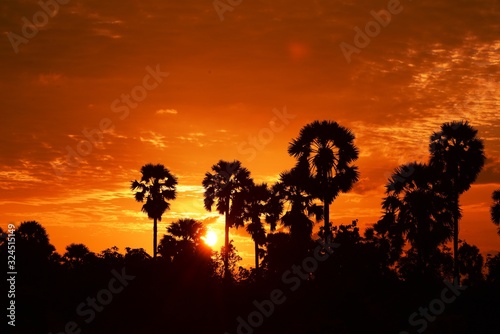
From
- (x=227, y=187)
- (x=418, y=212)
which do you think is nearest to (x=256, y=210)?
(x=227, y=187)

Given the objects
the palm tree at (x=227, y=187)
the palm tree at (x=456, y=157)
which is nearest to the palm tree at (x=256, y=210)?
the palm tree at (x=227, y=187)

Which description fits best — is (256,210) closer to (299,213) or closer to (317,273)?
(299,213)

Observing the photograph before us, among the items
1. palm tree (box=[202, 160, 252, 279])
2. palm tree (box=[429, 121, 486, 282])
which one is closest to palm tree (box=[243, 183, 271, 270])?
palm tree (box=[202, 160, 252, 279])

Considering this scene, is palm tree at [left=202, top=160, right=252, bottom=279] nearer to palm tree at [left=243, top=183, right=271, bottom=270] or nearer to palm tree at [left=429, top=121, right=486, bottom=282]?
palm tree at [left=243, top=183, right=271, bottom=270]

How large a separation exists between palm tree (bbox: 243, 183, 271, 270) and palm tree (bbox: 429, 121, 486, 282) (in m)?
20.1

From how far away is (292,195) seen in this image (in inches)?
2095

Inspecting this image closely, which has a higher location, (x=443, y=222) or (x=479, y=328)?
(x=443, y=222)

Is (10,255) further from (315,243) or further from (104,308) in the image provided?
(315,243)

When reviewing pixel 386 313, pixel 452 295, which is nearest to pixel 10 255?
pixel 386 313

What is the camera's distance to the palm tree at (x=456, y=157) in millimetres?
49688

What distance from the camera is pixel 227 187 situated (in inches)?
2574

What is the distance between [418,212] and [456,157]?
5.55 meters

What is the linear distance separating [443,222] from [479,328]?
768 inches

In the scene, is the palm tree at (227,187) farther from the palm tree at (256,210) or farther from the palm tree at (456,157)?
the palm tree at (456,157)
